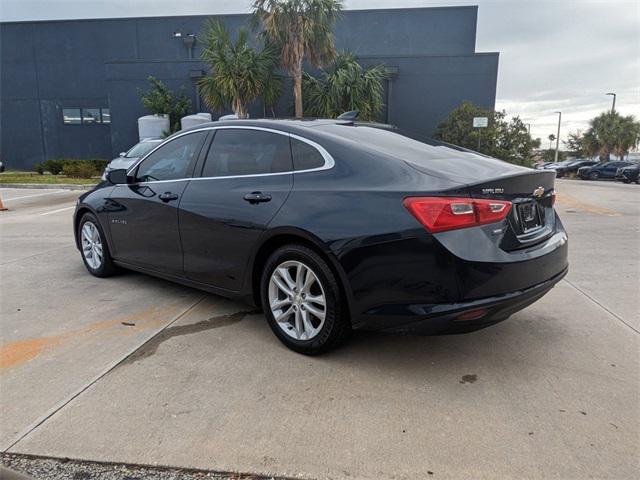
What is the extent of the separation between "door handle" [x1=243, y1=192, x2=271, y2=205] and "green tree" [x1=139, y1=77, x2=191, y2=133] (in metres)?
19.2

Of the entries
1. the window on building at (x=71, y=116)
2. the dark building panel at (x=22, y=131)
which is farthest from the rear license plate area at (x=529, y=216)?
the dark building panel at (x=22, y=131)

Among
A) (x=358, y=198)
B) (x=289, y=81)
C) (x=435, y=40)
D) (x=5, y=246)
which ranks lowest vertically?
(x=5, y=246)

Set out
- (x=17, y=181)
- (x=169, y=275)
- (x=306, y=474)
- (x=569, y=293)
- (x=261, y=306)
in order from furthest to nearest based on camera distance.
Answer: (x=17, y=181)
(x=569, y=293)
(x=169, y=275)
(x=261, y=306)
(x=306, y=474)

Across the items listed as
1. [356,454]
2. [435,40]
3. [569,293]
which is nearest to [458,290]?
[356,454]

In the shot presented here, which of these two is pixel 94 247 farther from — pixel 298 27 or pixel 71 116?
pixel 71 116

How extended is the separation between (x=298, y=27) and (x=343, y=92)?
2.97 m

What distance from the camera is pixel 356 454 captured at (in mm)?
2340

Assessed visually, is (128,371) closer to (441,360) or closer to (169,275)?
(169,275)

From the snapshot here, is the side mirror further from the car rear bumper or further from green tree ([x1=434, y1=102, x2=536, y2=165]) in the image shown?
green tree ([x1=434, y1=102, x2=536, y2=165])

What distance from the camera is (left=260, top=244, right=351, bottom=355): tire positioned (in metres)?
3.11

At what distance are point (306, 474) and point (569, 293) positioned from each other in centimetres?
351

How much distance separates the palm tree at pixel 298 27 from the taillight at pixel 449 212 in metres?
15.3

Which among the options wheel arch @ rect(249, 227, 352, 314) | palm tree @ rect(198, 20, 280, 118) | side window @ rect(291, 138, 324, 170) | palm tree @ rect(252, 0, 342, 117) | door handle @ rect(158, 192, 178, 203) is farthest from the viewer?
palm tree @ rect(198, 20, 280, 118)

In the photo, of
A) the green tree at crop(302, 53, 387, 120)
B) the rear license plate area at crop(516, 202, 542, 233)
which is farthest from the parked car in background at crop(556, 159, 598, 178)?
the rear license plate area at crop(516, 202, 542, 233)
